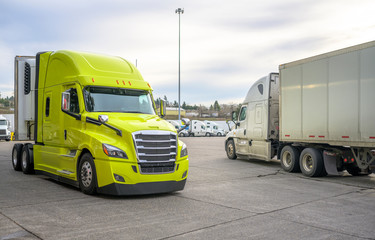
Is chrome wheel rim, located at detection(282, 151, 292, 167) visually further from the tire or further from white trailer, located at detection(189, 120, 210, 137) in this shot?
white trailer, located at detection(189, 120, 210, 137)

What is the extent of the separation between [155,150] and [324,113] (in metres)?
6.07

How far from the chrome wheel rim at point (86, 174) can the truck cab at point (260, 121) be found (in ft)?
28.9

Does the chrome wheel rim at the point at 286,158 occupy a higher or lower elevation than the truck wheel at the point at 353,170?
higher

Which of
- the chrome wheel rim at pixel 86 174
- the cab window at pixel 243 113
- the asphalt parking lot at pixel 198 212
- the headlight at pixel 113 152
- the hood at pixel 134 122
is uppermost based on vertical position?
the cab window at pixel 243 113

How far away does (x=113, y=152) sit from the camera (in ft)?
27.0

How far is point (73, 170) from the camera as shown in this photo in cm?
933

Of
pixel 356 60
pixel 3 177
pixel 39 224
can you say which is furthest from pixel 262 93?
pixel 39 224

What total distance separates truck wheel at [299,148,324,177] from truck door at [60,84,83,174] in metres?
7.43

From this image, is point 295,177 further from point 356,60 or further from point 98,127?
point 98,127

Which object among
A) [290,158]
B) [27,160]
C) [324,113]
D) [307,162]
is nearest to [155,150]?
[27,160]

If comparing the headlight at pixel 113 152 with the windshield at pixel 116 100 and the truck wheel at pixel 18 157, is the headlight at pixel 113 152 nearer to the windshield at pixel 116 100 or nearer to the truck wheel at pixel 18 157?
the windshield at pixel 116 100

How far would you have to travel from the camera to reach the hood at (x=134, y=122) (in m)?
8.47

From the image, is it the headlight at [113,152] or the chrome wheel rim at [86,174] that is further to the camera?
the chrome wheel rim at [86,174]

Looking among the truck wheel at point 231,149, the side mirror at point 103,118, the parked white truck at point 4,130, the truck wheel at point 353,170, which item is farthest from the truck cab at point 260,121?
the parked white truck at point 4,130
